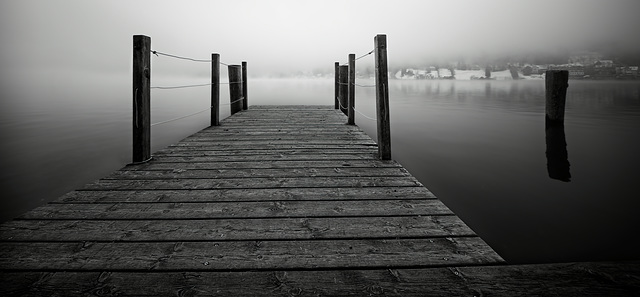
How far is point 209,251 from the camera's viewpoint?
150 centimetres

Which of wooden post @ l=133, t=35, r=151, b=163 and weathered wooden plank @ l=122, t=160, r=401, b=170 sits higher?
wooden post @ l=133, t=35, r=151, b=163

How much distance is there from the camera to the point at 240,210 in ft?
6.53

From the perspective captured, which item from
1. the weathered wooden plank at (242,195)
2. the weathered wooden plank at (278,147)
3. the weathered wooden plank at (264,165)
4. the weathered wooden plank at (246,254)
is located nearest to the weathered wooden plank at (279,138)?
the weathered wooden plank at (278,147)

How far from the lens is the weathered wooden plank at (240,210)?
191 centimetres

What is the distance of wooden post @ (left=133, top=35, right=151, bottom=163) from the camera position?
10.1ft

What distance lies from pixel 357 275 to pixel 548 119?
9.22 meters

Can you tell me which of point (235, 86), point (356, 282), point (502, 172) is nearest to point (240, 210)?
point (356, 282)

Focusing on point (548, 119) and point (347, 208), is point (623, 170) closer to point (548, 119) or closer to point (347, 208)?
point (548, 119)

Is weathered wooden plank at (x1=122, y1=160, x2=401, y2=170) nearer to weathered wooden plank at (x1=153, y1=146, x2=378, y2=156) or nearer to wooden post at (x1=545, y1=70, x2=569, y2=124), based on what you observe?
weathered wooden plank at (x1=153, y1=146, x2=378, y2=156)

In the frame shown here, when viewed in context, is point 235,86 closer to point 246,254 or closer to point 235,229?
point 235,229

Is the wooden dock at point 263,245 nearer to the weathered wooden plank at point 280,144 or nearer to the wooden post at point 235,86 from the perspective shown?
the weathered wooden plank at point 280,144

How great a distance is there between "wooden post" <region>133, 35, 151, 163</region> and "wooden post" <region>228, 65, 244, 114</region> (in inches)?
172

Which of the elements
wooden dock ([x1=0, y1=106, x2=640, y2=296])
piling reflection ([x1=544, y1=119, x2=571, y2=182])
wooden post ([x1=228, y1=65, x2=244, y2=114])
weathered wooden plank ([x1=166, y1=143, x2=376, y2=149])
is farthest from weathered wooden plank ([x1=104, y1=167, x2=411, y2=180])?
wooden post ([x1=228, y1=65, x2=244, y2=114])

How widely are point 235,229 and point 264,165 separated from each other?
4.65 feet
